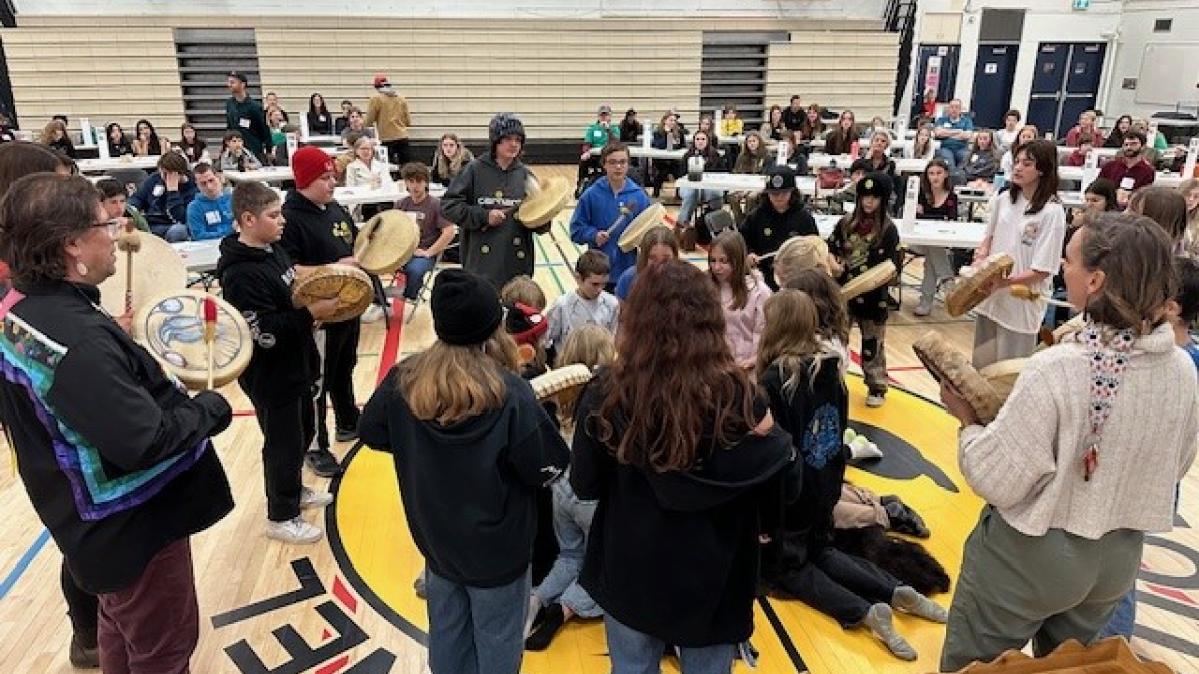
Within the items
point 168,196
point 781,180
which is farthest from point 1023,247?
point 168,196

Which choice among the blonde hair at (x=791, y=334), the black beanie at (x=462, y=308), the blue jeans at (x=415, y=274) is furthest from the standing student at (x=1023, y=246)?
the blue jeans at (x=415, y=274)

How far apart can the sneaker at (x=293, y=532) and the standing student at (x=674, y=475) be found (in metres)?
2.09

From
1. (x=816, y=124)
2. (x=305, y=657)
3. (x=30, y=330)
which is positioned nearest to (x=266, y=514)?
(x=305, y=657)

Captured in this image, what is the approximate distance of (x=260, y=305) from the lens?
3291 millimetres

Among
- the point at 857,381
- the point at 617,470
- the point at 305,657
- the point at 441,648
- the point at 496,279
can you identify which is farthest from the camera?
the point at 857,381

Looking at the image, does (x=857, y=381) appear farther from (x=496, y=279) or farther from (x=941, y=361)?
(x=941, y=361)

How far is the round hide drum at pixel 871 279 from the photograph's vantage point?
4766 millimetres

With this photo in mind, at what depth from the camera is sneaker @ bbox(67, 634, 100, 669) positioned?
2951mm

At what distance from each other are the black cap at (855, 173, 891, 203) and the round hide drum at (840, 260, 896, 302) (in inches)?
16.7

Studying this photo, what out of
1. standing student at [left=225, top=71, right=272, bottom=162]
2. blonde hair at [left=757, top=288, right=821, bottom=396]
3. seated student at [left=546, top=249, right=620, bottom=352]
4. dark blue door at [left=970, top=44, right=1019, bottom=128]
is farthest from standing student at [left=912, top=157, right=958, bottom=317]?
dark blue door at [left=970, top=44, right=1019, bottom=128]

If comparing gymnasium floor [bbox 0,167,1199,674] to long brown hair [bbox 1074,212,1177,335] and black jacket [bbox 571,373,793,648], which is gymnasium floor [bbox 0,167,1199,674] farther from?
long brown hair [bbox 1074,212,1177,335]

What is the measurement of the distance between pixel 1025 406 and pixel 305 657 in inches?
105

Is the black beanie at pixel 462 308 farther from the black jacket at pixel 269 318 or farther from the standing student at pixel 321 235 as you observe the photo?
the standing student at pixel 321 235

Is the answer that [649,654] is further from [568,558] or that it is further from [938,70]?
[938,70]
